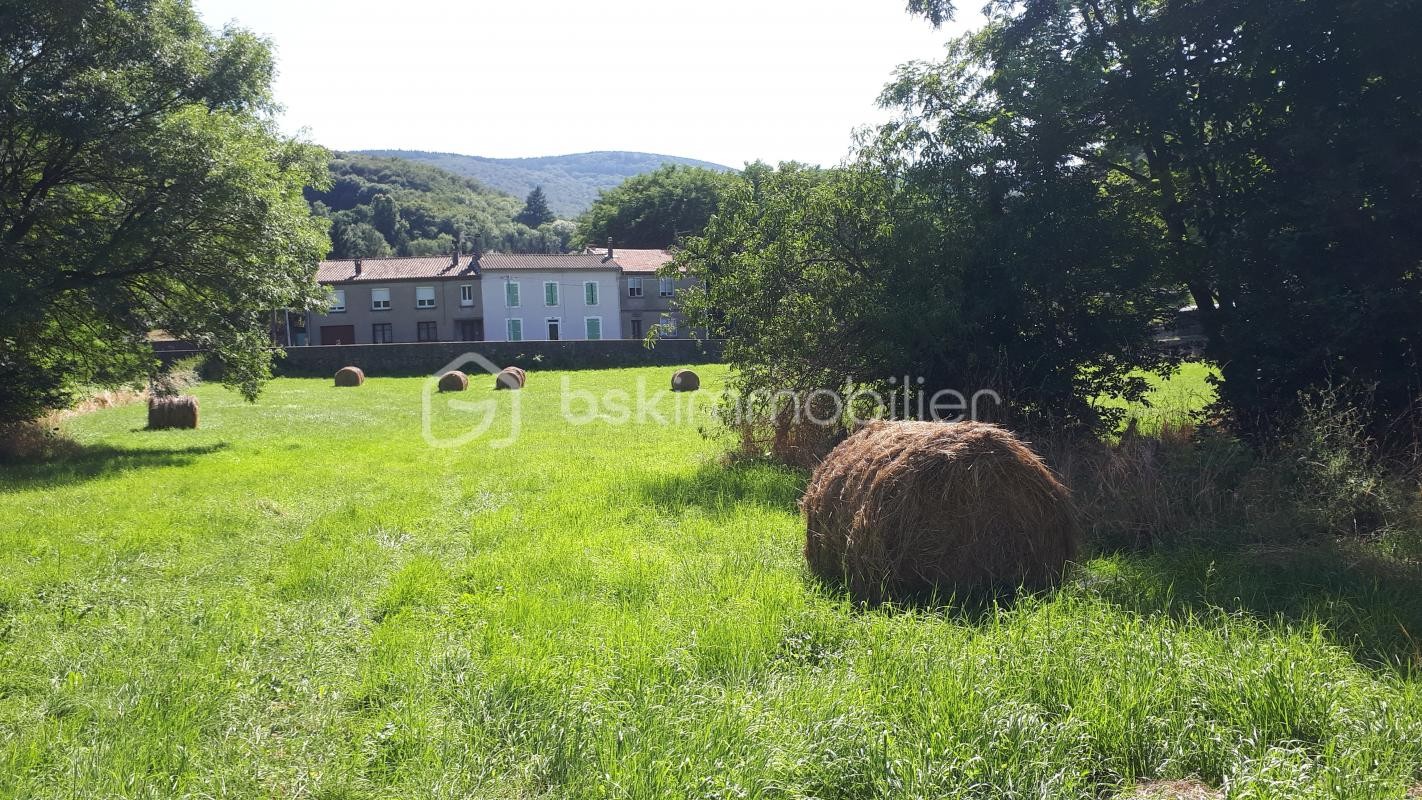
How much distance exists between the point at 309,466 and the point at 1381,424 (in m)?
14.3

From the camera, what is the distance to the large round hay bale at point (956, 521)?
611 centimetres

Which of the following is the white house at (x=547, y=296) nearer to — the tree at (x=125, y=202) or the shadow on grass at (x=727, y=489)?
the tree at (x=125, y=202)

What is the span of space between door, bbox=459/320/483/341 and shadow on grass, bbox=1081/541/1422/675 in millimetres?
57309

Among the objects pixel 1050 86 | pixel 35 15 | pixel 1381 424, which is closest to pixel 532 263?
pixel 35 15

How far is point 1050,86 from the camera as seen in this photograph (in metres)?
11.4

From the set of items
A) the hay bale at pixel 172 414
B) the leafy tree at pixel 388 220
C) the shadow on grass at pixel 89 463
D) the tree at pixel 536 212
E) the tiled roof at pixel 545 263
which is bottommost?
the shadow on grass at pixel 89 463

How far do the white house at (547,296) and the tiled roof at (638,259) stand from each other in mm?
2480

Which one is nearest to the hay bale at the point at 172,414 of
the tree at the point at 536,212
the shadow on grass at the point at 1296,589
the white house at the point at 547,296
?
the shadow on grass at the point at 1296,589

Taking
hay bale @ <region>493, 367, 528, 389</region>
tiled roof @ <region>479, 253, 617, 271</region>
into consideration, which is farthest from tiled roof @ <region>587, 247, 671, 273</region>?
hay bale @ <region>493, 367, 528, 389</region>

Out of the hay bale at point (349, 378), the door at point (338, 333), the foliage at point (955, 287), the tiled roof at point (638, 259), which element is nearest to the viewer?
the foliage at point (955, 287)

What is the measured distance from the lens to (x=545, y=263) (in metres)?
58.3

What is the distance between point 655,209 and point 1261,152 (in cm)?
6896

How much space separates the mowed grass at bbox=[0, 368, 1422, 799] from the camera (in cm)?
367

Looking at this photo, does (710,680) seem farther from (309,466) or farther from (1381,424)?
(309,466)
